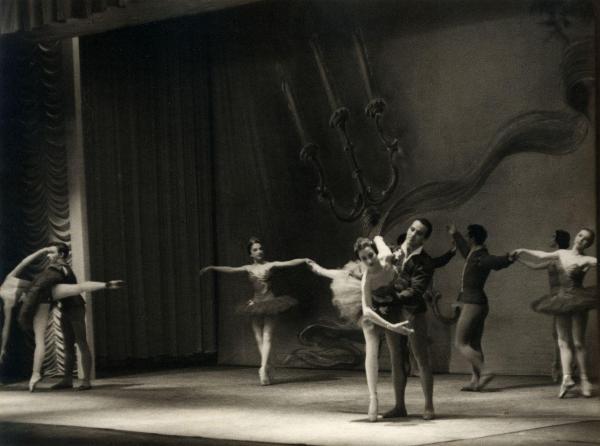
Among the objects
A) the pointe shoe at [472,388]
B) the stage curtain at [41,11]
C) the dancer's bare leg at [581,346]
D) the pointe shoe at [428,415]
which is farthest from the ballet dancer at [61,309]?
the dancer's bare leg at [581,346]

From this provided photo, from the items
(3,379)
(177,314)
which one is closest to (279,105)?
(177,314)

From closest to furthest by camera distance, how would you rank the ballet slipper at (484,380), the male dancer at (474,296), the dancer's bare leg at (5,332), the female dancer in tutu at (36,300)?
the male dancer at (474,296) < the ballet slipper at (484,380) < the female dancer in tutu at (36,300) < the dancer's bare leg at (5,332)

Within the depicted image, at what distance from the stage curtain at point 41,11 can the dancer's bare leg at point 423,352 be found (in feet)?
15.0

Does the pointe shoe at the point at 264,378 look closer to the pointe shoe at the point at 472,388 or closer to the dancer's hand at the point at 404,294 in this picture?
the pointe shoe at the point at 472,388

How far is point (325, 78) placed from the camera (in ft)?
49.4

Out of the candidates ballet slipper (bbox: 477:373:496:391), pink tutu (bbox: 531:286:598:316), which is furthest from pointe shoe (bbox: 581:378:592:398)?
ballet slipper (bbox: 477:373:496:391)

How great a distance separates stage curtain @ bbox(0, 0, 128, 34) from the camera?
42.6ft

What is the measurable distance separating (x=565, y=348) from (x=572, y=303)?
1.35 ft

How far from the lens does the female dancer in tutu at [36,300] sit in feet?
43.0

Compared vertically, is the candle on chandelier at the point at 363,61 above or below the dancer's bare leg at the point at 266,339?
above

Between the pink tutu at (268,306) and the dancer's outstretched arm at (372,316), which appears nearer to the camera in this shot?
the dancer's outstretched arm at (372,316)

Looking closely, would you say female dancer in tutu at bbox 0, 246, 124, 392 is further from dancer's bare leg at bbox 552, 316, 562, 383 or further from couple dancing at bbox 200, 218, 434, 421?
dancer's bare leg at bbox 552, 316, 562, 383

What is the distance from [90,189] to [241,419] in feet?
18.6

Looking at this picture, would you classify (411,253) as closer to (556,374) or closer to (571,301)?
(571,301)
